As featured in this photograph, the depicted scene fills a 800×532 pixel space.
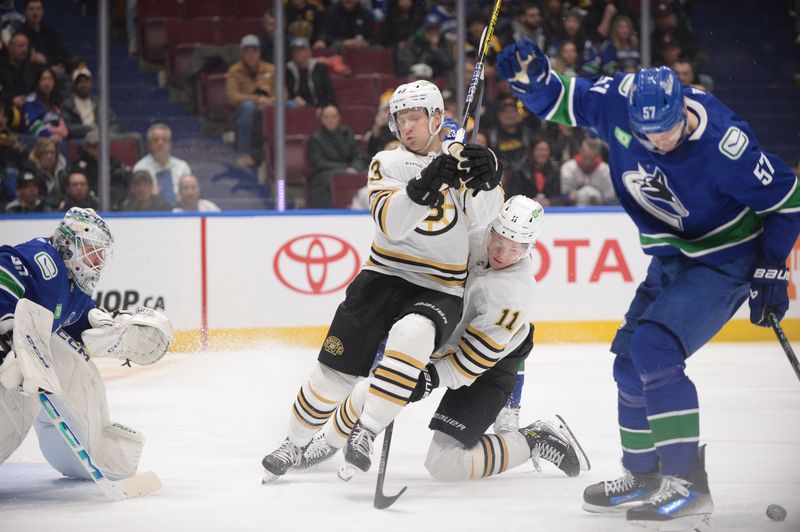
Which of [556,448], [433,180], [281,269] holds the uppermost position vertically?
[433,180]

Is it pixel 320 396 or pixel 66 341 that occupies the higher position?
pixel 66 341

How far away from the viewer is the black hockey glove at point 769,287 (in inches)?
107

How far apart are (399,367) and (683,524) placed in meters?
0.83

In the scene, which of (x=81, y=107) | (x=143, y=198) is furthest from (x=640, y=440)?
(x=81, y=107)

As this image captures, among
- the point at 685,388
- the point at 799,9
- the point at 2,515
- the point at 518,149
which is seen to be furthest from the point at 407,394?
the point at 799,9

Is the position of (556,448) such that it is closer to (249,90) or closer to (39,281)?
(39,281)

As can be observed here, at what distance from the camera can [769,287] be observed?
8.93ft

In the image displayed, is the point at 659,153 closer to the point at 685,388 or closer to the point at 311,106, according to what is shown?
the point at 685,388

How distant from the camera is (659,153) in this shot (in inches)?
107

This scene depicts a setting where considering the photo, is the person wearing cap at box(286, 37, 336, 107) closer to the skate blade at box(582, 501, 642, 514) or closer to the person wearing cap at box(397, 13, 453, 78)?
the person wearing cap at box(397, 13, 453, 78)

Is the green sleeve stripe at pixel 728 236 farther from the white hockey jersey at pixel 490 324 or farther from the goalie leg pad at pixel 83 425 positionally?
the goalie leg pad at pixel 83 425

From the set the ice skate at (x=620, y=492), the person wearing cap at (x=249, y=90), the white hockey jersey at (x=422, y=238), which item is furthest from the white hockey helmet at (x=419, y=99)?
the person wearing cap at (x=249, y=90)

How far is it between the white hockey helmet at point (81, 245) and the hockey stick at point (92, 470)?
14.3 inches

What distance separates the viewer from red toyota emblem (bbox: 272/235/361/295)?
20.7 ft
